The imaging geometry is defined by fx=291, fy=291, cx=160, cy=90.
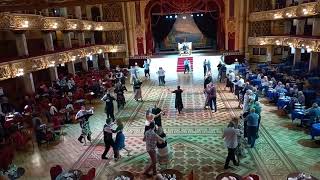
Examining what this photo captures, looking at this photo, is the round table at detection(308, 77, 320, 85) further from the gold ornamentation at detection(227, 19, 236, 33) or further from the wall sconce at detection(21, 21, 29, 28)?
the wall sconce at detection(21, 21, 29, 28)

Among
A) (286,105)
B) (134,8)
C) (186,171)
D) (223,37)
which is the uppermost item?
(134,8)

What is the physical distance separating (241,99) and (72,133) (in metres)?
8.11

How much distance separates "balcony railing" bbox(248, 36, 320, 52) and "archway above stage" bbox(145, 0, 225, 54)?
12.0 ft

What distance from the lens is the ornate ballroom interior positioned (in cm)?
883

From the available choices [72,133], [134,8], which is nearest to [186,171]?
[72,133]

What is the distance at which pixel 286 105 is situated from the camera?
41.8 ft

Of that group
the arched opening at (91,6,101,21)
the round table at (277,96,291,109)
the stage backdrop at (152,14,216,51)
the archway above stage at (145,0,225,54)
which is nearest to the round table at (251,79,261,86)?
the round table at (277,96,291,109)

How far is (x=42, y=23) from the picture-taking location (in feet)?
58.3

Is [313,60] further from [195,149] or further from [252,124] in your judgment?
[195,149]

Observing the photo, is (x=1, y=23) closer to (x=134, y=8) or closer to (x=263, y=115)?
(x=263, y=115)

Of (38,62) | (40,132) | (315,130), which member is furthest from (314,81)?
(38,62)

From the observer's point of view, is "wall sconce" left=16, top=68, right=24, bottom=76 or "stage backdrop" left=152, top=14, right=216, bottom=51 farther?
"stage backdrop" left=152, top=14, right=216, bottom=51

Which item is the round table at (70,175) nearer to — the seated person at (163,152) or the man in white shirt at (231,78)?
the seated person at (163,152)

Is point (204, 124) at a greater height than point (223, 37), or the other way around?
point (223, 37)
